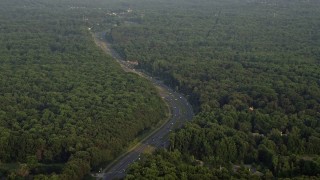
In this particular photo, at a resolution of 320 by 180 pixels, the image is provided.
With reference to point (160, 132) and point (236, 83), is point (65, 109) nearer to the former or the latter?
point (160, 132)

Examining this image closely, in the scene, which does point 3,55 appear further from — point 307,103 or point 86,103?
point 307,103

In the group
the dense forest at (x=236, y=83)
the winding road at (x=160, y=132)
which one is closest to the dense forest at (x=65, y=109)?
the winding road at (x=160, y=132)

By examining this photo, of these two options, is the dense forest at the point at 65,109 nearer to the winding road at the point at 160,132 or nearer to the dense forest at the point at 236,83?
the winding road at the point at 160,132

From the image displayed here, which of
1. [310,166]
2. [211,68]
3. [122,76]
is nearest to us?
[310,166]

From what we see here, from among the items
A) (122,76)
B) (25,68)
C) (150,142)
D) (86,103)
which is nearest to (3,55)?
(25,68)

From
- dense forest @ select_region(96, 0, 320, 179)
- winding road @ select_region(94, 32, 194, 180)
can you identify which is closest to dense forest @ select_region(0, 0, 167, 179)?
winding road @ select_region(94, 32, 194, 180)

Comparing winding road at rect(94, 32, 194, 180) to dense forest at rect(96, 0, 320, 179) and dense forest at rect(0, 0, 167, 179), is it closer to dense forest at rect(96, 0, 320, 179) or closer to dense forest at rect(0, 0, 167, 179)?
dense forest at rect(0, 0, 167, 179)
